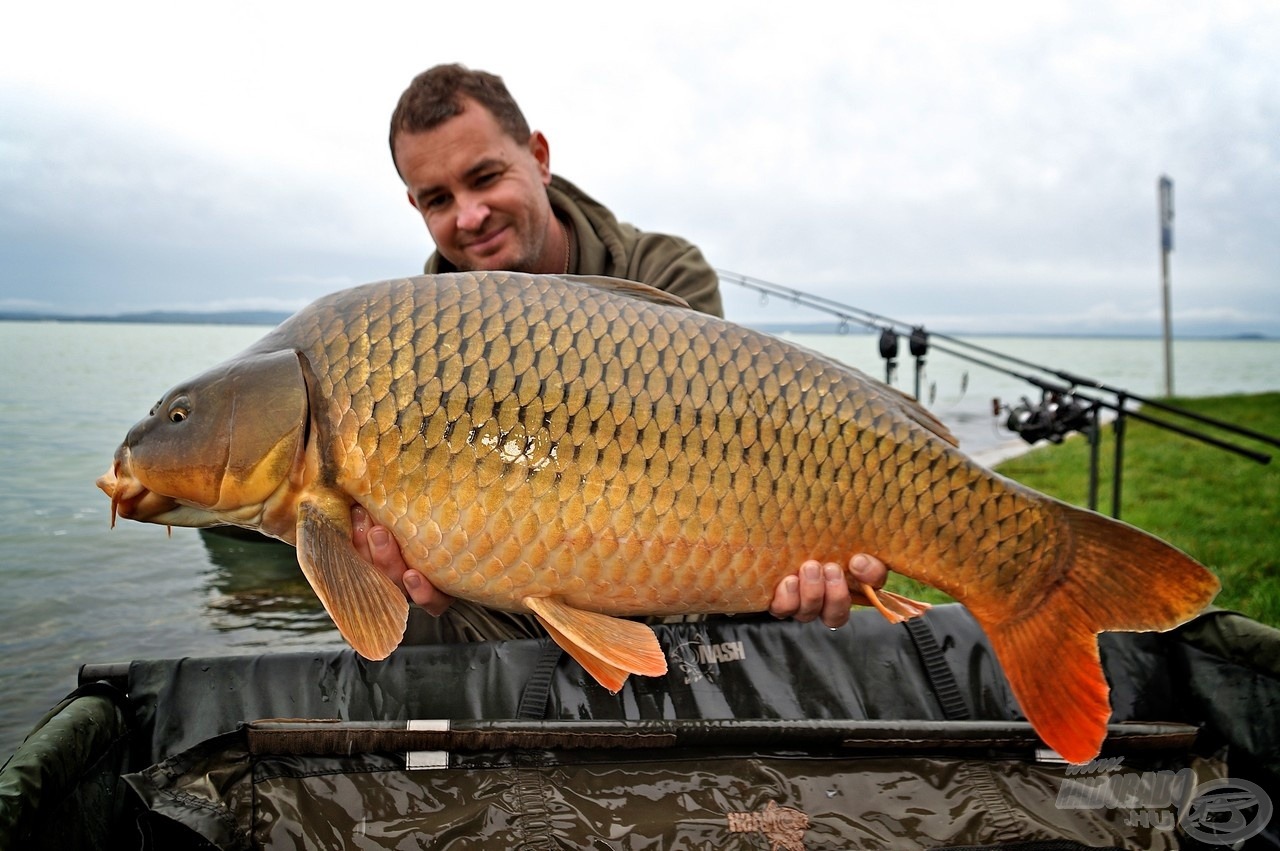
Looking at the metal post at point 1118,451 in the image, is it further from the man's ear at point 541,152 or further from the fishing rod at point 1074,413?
the man's ear at point 541,152

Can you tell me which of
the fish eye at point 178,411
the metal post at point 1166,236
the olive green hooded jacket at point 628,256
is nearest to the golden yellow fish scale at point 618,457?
the fish eye at point 178,411

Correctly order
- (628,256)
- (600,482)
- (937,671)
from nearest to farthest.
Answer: (600,482)
(937,671)
(628,256)

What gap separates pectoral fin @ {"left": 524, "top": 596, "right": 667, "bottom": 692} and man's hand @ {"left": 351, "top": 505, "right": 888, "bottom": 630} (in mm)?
219

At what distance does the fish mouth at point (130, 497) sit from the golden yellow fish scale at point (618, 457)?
0.30 metres

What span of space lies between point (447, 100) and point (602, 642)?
1.48 m

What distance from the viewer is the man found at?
2139 mm

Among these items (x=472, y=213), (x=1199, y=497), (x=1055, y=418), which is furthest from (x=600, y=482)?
(x=1199, y=497)

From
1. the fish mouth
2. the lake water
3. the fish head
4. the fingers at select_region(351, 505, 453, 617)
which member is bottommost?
the lake water

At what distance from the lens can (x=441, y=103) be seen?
2129 millimetres

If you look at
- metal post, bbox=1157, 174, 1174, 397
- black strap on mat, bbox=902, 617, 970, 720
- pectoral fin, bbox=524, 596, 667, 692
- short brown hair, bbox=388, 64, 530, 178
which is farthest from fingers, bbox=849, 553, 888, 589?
metal post, bbox=1157, 174, 1174, 397

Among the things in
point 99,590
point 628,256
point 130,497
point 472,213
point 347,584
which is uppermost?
point 472,213

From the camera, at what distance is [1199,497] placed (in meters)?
5.03

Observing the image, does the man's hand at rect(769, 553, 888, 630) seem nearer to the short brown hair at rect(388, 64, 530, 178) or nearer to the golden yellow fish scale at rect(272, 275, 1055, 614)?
the golden yellow fish scale at rect(272, 275, 1055, 614)

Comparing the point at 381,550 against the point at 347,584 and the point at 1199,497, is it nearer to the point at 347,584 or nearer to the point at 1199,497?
the point at 347,584
